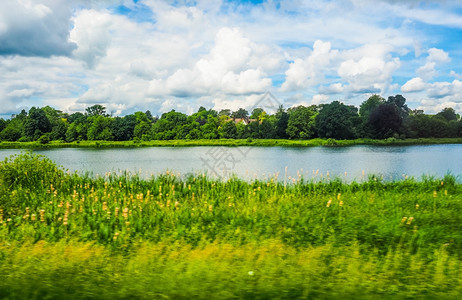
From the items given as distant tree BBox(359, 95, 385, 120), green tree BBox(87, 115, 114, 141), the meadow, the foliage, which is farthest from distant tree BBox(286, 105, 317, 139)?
the meadow

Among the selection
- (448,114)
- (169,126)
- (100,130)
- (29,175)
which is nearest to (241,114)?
(169,126)

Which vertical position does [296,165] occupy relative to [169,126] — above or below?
below

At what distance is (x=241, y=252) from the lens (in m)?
5.65

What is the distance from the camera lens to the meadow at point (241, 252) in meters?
4.30

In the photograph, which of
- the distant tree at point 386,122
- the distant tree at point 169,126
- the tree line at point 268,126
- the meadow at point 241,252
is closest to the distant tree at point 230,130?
the tree line at point 268,126

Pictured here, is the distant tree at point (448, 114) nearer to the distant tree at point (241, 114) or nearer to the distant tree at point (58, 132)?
the distant tree at point (241, 114)

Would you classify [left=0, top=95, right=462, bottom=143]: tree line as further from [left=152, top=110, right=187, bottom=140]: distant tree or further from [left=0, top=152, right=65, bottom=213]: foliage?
[left=0, top=152, right=65, bottom=213]: foliage

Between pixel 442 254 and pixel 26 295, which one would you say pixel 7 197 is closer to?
pixel 26 295

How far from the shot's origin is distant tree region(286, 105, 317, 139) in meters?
75.2

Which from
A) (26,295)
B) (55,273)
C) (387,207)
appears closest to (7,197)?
(55,273)

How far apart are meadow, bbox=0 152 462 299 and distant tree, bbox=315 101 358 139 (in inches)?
2558

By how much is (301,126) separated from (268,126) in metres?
7.68

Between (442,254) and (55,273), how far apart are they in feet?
20.1

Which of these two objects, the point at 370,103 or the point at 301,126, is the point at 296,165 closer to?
the point at 301,126
